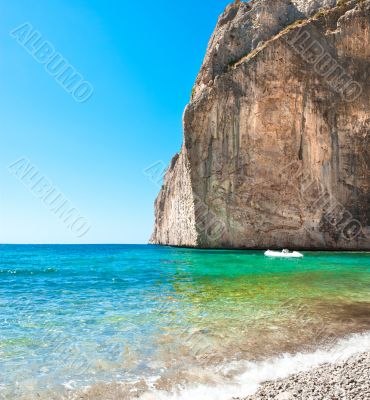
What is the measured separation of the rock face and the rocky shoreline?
3708 centimetres

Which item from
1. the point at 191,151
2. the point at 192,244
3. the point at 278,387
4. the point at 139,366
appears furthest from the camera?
the point at 192,244

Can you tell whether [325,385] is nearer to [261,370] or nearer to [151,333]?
[261,370]

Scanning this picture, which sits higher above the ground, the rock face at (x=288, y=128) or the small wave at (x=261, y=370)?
the rock face at (x=288, y=128)

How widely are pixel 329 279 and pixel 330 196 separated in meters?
27.3

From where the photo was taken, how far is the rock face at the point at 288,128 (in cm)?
3894

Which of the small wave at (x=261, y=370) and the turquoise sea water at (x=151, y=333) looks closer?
the small wave at (x=261, y=370)

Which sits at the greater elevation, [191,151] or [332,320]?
[191,151]

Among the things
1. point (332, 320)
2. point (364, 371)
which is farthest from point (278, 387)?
point (332, 320)

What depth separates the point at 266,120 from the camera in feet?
132

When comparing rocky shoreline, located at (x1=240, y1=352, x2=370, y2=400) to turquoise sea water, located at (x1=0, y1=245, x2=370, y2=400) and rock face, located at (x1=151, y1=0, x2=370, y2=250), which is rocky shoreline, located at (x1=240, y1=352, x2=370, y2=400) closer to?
turquoise sea water, located at (x1=0, y1=245, x2=370, y2=400)

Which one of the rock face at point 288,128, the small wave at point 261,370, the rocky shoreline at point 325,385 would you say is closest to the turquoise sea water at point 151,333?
Answer: the small wave at point 261,370

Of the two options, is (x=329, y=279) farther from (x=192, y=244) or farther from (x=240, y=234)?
(x=192, y=244)

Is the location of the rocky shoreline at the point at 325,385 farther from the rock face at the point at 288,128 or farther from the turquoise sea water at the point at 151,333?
the rock face at the point at 288,128

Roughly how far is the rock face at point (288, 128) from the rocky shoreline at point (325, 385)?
3708 cm
